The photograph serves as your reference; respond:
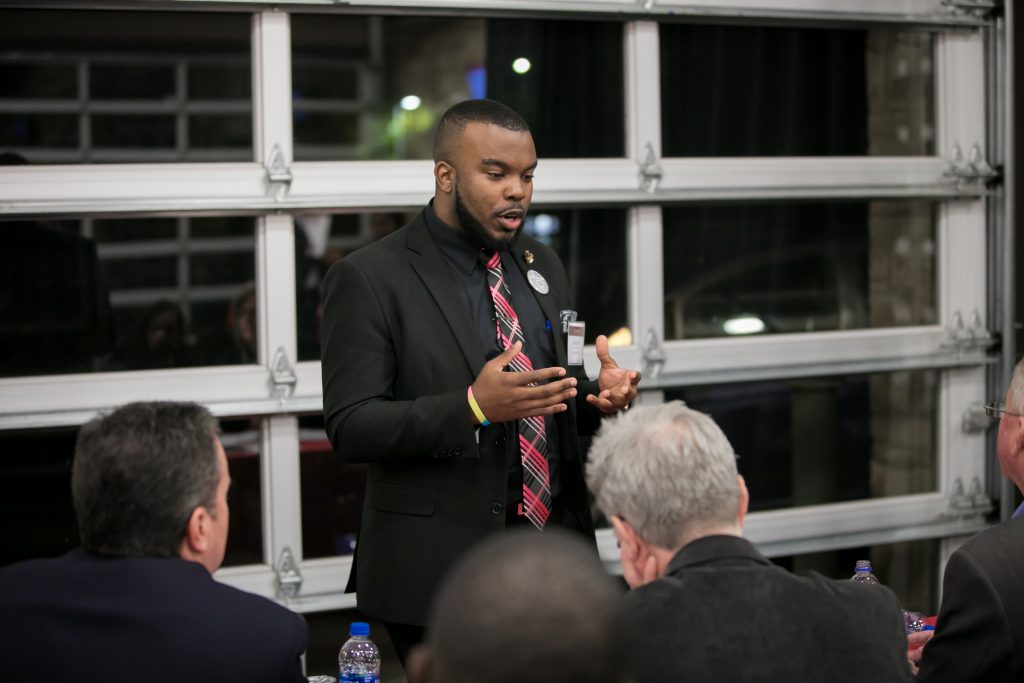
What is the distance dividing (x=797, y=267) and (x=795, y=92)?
0.56 metres

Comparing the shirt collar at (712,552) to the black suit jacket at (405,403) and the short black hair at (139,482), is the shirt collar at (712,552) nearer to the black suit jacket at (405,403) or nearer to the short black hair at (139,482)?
the short black hair at (139,482)

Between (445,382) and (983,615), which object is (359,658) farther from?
(983,615)

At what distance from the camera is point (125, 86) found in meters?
3.21

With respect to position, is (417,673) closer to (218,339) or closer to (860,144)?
(218,339)

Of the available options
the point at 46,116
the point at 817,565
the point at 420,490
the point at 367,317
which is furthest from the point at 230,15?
the point at 817,565

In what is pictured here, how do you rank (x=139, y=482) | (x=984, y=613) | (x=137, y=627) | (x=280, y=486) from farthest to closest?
1. (x=280, y=486)
2. (x=984, y=613)
3. (x=139, y=482)
4. (x=137, y=627)

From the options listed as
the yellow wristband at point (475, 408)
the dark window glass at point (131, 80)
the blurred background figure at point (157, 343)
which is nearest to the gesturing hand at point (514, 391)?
the yellow wristband at point (475, 408)

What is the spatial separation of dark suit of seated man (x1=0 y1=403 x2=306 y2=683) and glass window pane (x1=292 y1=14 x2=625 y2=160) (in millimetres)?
1766

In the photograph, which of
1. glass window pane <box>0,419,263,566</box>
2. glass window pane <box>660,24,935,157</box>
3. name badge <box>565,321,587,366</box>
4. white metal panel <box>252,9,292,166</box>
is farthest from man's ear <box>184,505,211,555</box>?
glass window pane <box>660,24,935,157</box>

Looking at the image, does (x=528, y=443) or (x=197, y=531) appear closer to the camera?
(x=197, y=531)

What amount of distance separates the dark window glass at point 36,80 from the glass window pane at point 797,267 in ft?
5.77

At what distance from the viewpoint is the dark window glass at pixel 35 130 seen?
3.10m

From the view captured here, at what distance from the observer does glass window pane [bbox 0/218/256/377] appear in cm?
313

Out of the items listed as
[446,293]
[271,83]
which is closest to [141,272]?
[271,83]
